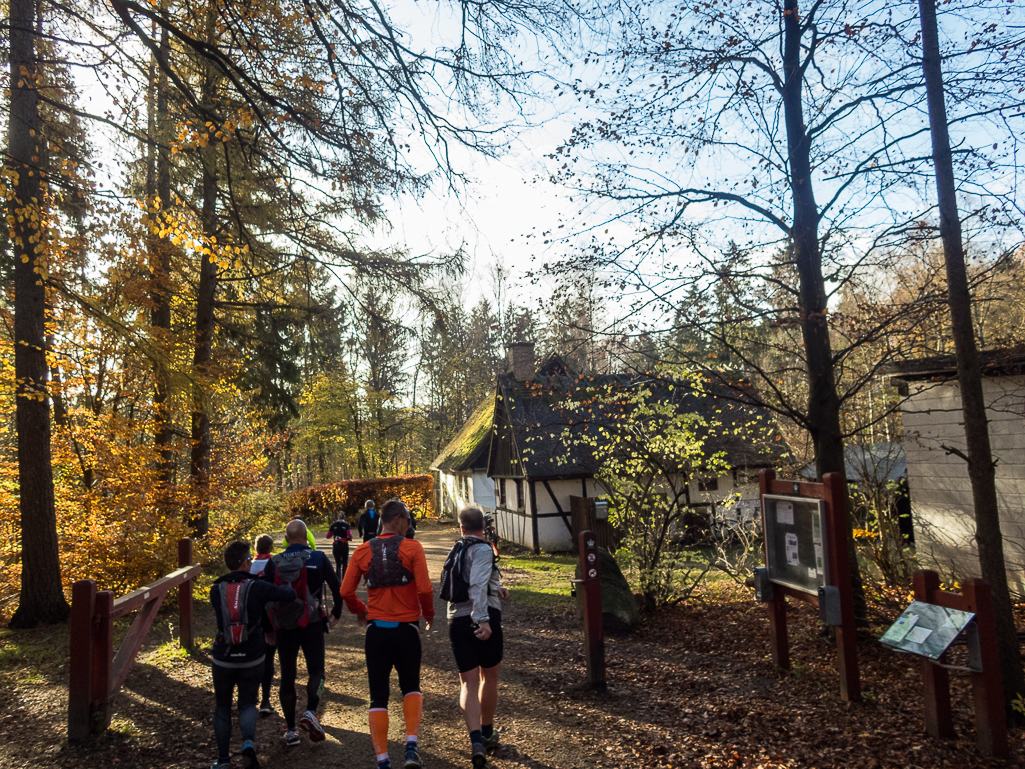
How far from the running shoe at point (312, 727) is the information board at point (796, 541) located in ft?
13.6

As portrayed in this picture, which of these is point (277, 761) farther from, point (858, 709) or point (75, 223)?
point (75, 223)

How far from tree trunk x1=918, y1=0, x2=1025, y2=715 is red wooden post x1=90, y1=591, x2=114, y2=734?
6.59 m

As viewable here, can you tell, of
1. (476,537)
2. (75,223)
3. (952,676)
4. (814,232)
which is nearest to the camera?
(476,537)

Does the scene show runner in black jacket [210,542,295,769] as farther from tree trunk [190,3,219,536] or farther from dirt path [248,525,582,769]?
tree trunk [190,3,219,536]

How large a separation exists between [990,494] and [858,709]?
194 centimetres

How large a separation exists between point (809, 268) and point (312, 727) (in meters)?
6.31

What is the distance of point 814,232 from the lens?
24.1ft

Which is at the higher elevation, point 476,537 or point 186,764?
point 476,537

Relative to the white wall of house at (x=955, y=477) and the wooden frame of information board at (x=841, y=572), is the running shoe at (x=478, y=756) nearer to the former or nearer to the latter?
the wooden frame of information board at (x=841, y=572)

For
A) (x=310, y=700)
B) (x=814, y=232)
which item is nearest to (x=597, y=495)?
(x=814, y=232)

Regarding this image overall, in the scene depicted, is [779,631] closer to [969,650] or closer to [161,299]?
[969,650]

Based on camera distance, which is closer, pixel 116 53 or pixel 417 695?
pixel 417 695

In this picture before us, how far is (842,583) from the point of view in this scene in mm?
5520

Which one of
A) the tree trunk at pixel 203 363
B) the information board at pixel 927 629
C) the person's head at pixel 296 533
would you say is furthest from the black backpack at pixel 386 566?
the tree trunk at pixel 203 363
